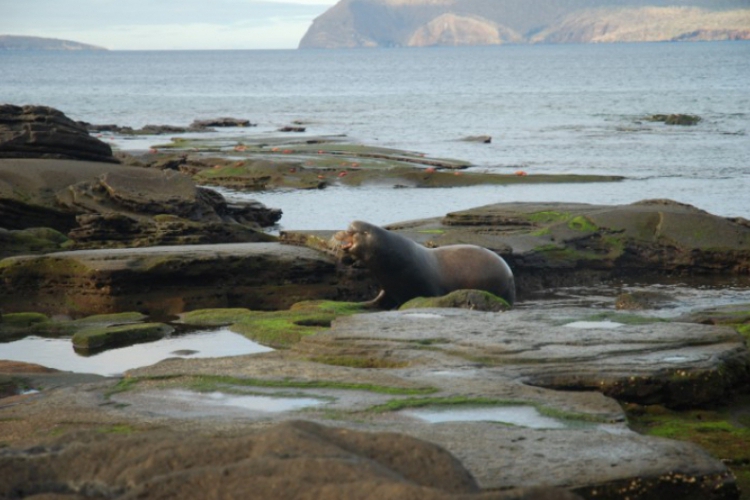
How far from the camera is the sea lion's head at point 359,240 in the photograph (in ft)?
38.5

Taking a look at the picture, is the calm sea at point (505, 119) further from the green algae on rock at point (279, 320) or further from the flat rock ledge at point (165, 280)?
the green algae on rock at point (279, 320)

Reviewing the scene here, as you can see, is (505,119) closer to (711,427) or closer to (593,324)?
(593,324)

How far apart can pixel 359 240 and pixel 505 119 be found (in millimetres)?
44217

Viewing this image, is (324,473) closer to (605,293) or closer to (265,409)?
(265,409)

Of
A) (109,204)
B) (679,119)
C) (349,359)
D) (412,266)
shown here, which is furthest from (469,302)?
(679,119)

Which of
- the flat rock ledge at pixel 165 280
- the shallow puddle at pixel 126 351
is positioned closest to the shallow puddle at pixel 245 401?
the shallow puddle at pixel 126 351

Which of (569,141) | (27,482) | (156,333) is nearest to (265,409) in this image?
(27,482)

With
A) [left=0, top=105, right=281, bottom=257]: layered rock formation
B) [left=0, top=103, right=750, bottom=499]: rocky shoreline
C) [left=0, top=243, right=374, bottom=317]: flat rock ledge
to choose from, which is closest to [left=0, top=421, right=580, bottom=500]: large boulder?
[left=0, top=103, right=750, bottom=499]: rocky shoreline

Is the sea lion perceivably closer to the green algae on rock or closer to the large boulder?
the green algae on rock

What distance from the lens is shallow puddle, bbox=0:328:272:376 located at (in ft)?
30.9

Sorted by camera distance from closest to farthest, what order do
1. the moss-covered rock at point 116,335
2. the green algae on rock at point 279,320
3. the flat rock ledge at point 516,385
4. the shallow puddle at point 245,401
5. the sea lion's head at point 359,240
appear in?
the flat rock ledge at point 516,385, the shallow puddle at point 245,401, the green algae on rock at point 279,320, the moss-covered rock at point 116,335, the sea lion's head at point 359,240

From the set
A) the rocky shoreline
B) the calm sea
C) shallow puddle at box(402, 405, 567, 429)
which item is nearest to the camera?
the rocky shoreline

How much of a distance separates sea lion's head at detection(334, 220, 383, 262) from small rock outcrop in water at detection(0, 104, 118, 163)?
995 cm

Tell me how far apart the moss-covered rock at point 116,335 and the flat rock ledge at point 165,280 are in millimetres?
1953
